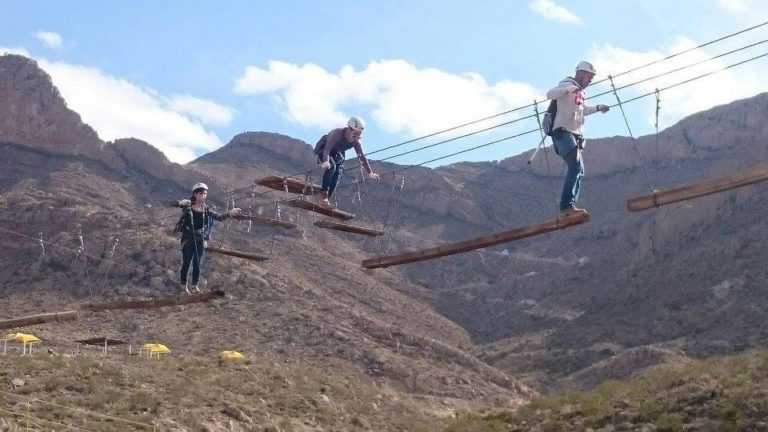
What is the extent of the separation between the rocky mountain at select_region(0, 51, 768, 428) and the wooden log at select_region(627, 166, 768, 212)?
20.8 m

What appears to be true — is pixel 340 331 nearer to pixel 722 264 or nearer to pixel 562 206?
pixel 722 264

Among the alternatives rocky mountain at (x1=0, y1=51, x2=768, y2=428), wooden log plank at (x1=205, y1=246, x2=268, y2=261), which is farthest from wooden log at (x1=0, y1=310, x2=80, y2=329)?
rocky mountain at (x1=0, y1=51, x2=768, y2=428)

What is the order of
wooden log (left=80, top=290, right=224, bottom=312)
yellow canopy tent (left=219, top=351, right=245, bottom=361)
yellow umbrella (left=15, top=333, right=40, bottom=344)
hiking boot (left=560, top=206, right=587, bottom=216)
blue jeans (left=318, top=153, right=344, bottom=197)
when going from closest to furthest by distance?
hiking boot (left=560, top=206, right=587, bottom=216) → wooden log (left=80, top=290, right=224, bottom=312) → blue jeans (left=318, top=153, right=344, bottom=197) → yellow canopy tent (left=219, top=351, right=245, bottom=361) → yellow umbrella (left=15, top=333, right=40, bottom=344)

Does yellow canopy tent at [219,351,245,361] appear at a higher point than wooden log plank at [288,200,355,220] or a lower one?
lower

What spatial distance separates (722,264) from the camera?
67875mm

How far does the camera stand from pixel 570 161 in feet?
43.0

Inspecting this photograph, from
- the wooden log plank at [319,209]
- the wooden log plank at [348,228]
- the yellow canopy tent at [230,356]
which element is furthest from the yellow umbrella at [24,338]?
the wooden log plank at [348,228]

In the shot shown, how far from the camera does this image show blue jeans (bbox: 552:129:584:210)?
12.8 metres

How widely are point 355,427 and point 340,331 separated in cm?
1772

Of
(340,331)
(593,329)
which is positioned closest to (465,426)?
(340,331)

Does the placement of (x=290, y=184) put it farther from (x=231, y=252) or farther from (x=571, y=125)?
(x=571, y=125)

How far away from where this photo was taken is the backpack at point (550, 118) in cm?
1320

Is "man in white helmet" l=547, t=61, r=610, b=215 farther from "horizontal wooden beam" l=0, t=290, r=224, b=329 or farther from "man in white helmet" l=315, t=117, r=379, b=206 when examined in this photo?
"horizontal wooden beam" l=0, t=290, r=224, b=329

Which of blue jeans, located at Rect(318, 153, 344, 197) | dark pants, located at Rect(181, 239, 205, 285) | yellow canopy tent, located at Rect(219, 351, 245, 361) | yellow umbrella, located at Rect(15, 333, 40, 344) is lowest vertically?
yellow canopy tent, located at Rect(219, 351, 245, 361)
